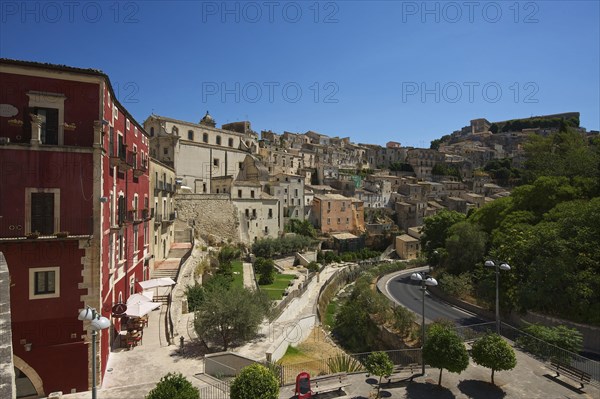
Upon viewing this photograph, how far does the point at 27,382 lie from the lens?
39.2 ft

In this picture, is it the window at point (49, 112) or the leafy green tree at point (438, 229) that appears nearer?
the window at point (49, 112)

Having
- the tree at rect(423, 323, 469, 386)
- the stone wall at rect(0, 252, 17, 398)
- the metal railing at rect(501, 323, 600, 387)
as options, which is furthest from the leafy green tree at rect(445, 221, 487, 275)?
the stone wall at rect(0, 252, 17, 398)

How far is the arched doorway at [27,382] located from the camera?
462 inches

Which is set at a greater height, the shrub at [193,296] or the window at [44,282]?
the window at [44,282]

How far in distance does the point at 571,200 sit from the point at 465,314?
42.2 feet

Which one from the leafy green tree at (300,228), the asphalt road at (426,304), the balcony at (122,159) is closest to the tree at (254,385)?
the balcony at (122,159)

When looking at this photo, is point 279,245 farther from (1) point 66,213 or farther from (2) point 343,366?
(1) point 66,213

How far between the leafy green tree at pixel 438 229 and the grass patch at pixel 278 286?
699 inches

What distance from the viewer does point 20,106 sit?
39.3 feet

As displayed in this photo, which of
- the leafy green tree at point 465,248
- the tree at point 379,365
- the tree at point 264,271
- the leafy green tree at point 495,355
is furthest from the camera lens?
the tree at point 264,271

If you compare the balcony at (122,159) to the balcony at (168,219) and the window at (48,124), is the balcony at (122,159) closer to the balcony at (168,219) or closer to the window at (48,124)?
the window at (48,124)

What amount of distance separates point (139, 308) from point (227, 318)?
4.10 meters

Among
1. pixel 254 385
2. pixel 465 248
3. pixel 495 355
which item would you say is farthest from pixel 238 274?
pixel 495 355

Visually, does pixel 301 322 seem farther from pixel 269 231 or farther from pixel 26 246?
pixel 269 231
